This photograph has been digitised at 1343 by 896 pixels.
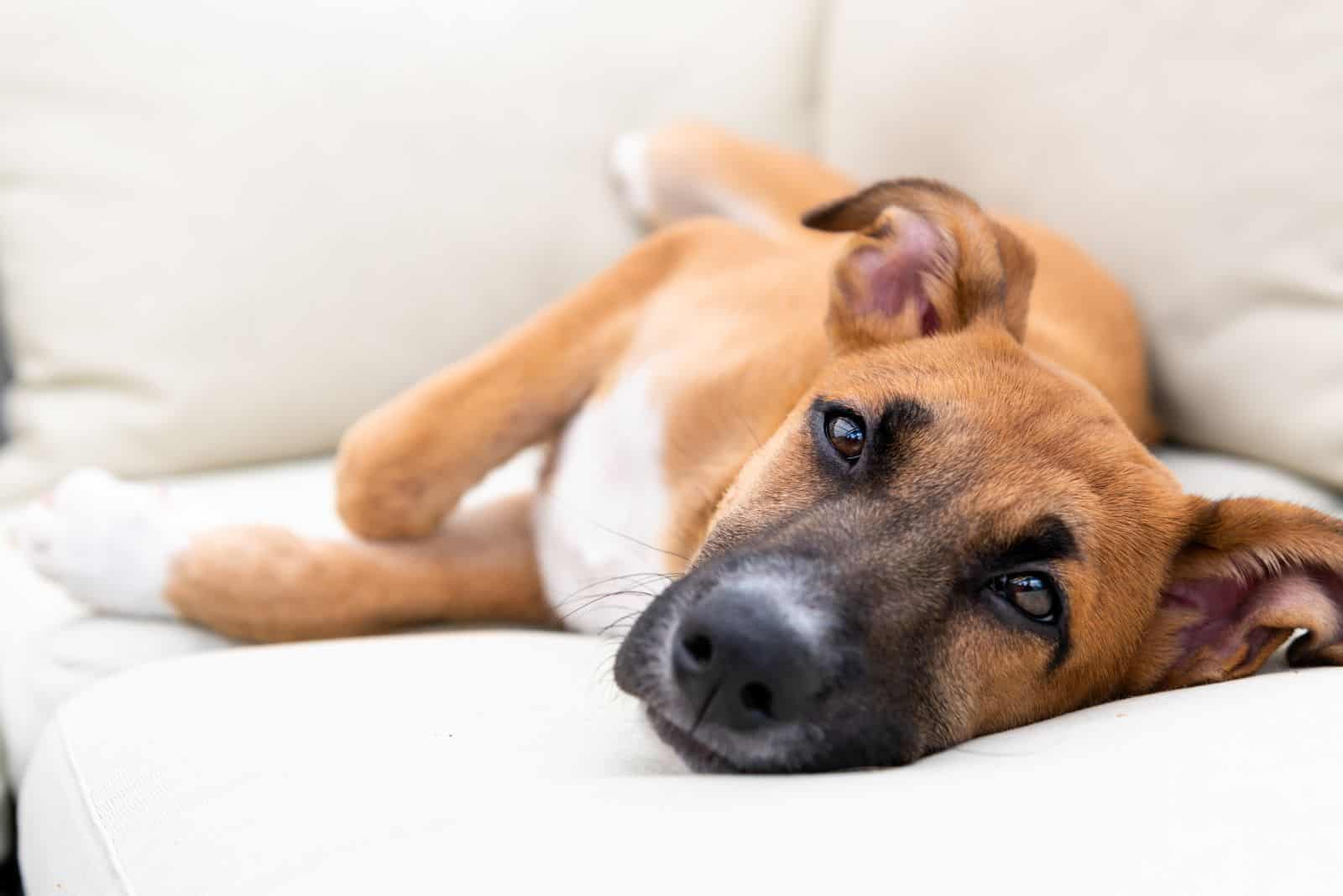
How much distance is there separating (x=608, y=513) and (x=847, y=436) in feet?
2.29

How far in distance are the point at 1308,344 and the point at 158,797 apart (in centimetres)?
213

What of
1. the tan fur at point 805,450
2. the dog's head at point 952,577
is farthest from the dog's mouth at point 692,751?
the tan fur at point 805,450

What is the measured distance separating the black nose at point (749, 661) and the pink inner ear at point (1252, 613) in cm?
72

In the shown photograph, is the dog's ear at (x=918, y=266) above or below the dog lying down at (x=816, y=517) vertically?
above

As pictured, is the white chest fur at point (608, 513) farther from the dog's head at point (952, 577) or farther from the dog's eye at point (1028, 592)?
the dog's eye at point (1028, 592)

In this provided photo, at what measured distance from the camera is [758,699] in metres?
1.30

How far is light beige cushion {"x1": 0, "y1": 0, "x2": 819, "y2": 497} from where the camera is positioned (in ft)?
8.46

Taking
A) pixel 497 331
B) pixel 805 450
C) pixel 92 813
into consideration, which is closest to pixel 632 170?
pixel 497 331

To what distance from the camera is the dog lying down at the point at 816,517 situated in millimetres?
1420

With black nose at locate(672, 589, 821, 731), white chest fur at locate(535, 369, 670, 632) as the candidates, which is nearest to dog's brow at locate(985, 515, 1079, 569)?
black nose at locate(672, 589, 821, 731)

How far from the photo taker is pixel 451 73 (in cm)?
288

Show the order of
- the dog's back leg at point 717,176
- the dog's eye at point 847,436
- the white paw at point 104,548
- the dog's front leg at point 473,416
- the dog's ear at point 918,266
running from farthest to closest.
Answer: the dog's back leg at point 717,176, the dog's front leg at point 473,416, the white paw at point 104,548, the dog's ear at point 918,266, the dog's eye at point 847,436

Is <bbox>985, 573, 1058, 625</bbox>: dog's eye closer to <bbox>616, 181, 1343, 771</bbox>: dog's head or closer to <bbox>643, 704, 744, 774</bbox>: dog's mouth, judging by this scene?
<bbox>616, 181, 1343, 771</bbox>: dog's head

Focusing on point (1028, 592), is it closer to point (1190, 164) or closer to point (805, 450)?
point (805, 450)
